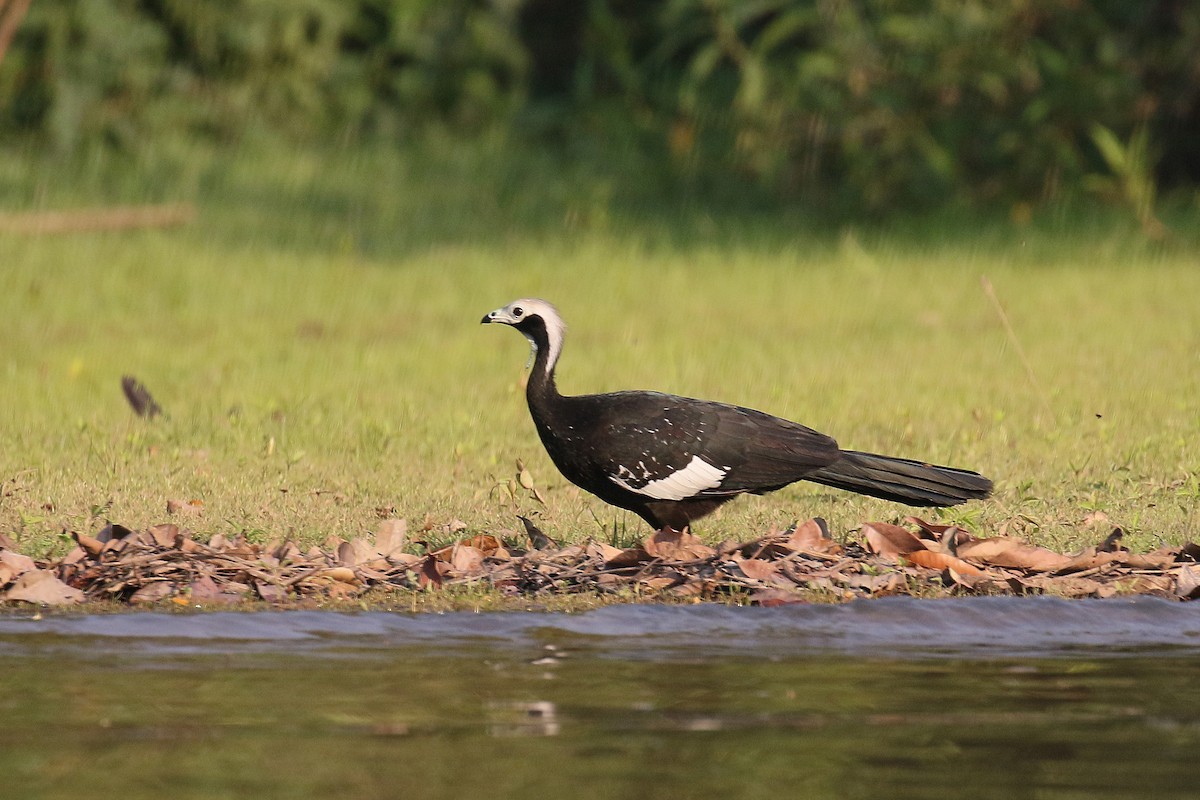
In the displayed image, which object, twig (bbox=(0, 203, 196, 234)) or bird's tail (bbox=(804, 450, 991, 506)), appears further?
twig (bbox=(0, 203, 196, 234))

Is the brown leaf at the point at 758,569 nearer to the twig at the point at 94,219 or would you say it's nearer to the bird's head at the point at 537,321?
the bird's head at the point at 537,321

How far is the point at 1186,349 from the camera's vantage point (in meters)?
12.7

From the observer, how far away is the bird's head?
8.41m

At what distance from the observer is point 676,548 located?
7.66 metres

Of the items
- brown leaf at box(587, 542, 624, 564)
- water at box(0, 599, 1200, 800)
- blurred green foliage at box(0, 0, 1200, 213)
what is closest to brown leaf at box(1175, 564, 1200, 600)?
water at box(0, 599, 1200, 800)

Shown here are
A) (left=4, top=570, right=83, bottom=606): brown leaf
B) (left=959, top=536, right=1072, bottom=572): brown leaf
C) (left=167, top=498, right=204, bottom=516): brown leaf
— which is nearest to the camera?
(left=4, top=570, right=83, bottom=606): brown leaf

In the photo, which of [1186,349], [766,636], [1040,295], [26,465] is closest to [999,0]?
[1040,295]

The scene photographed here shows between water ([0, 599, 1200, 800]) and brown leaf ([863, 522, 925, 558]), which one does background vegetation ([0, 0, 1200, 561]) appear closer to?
brown leaf ([863, 522, 925, 558])

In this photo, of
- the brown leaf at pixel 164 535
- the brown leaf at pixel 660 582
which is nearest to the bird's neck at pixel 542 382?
the brown leaf at pixel 660 582

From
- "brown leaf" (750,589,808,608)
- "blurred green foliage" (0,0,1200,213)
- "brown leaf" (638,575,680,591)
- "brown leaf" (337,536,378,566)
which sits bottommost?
"brown leaf" (750,589,808,608)

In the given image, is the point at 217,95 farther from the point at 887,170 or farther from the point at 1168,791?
the point at 1168,791

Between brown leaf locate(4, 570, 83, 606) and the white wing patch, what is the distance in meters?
2.19

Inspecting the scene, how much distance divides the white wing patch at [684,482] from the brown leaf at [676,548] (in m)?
0.21

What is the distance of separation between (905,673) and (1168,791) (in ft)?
4.74
